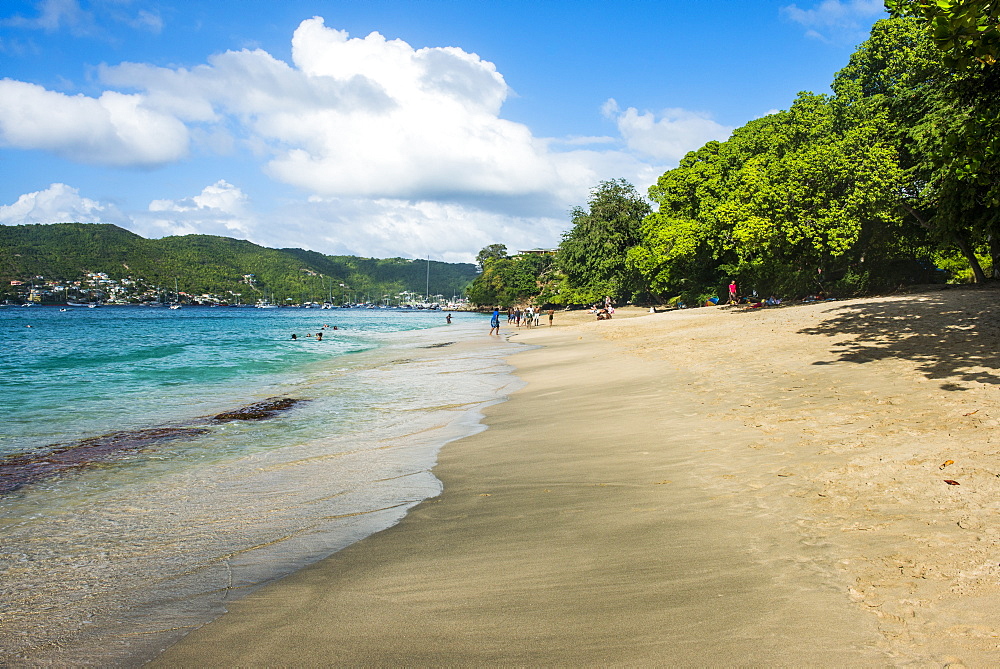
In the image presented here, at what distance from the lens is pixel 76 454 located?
9.63 meters

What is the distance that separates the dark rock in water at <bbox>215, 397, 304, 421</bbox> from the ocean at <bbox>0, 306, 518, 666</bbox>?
58mm

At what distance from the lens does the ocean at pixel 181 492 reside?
3936 mm

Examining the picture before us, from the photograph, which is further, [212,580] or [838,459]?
[838,459]

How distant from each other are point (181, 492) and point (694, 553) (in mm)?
6289

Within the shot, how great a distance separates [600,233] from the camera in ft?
250

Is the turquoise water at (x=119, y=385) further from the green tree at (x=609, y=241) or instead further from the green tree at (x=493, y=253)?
the green tree at (x=493, y=253)

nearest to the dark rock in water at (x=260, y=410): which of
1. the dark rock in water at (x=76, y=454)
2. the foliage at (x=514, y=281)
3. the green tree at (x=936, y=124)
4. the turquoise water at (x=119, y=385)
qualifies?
the dark rock in water at (x=76, y=454)

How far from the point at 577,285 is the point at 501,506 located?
8235 cm

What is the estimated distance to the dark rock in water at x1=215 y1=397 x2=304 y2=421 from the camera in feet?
41.9

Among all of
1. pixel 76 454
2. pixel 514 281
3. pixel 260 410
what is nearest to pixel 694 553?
pixel 76 454

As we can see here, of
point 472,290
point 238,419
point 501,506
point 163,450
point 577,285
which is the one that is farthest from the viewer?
point 472,290

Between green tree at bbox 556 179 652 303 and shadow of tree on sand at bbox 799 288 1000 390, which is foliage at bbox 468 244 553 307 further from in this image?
shadow of tree on sand at bbox 799 288 1000 390

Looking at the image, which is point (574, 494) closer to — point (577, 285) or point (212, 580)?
point (212, 580)

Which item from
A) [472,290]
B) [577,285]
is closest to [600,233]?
[577,285]
